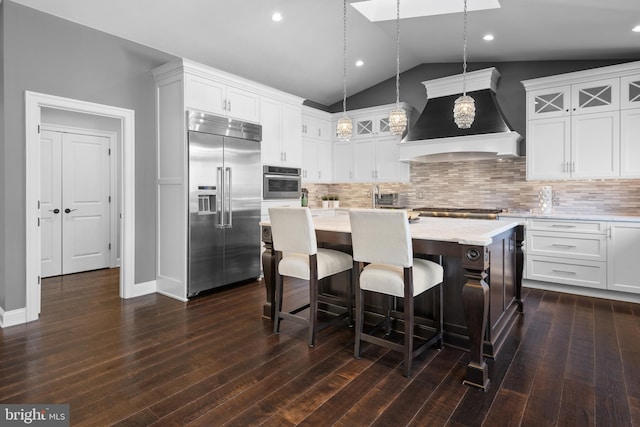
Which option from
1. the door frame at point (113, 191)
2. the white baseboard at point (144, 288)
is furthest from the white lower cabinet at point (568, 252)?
the door frame at point (113, 191)

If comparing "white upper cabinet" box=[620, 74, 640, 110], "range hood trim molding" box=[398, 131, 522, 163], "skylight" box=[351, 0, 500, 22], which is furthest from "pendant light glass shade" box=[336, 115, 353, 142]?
"white upper cabinet" box=[620, 74, 640, 110]

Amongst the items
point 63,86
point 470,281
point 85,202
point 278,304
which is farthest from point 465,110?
point 85,202

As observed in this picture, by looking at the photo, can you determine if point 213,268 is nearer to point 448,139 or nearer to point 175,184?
point 175,184

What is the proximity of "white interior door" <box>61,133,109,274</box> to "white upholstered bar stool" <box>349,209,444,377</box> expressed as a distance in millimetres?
4859

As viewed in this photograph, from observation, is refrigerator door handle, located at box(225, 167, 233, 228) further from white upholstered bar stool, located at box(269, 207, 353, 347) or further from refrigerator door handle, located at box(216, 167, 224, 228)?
white upholstered bar stool, located at box(269, 207, 353, 347)

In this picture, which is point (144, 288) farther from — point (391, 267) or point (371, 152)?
point (371, 152)

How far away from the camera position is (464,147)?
5012 mm

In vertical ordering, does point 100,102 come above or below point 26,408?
above

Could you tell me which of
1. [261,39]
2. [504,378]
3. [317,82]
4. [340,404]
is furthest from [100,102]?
[504,378]

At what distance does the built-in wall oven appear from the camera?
5.02 meters

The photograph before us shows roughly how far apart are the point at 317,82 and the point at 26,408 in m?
5.42

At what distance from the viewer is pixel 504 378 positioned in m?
2.38

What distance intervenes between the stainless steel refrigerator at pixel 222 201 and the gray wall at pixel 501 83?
2.70 m

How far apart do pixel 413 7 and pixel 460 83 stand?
150cm
